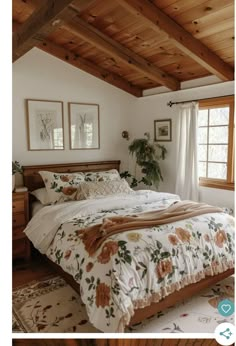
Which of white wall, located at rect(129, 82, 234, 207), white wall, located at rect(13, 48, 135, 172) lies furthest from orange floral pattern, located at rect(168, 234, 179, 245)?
white wall, located at rect(13, 48, 135, 172)

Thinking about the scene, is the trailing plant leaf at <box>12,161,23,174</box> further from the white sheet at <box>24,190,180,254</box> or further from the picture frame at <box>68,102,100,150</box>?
the picture frame at <box>68,102,100,150</box>

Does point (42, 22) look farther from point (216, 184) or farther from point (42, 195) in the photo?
point (216, 184)

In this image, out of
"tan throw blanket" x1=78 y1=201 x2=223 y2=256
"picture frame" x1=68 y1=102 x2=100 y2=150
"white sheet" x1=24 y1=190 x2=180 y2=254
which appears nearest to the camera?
"tan throw blanket" x1=78 y1=201 x2=223 y2=256

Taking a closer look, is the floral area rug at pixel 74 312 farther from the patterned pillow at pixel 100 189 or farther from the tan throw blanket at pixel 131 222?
the patterned pillow at pixel 100 189

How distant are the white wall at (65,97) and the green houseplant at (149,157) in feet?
1.25

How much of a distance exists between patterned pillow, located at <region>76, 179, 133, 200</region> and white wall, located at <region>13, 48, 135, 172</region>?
744 millimetres

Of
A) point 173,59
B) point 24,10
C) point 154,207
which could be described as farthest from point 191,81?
point 24,10

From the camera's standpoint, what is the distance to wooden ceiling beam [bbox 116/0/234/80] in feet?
6.84

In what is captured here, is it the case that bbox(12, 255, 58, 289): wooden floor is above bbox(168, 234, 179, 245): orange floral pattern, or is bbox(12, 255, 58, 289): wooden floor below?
below

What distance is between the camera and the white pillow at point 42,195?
9.27 ft

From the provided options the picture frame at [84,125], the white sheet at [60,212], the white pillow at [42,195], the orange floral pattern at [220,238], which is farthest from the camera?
the picture frame at [84,125]

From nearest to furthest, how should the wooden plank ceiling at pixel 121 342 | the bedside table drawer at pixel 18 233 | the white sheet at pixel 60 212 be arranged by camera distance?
the wooden plank ceiling at pixel 121 342 < the white sheet at pixel 60 212 < the bedside table drawer at pixel 18 233

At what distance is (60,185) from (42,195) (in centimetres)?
22

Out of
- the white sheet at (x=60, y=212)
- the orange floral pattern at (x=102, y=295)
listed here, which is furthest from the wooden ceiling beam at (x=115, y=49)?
the orange floral pattern at (x=102, y=295)
